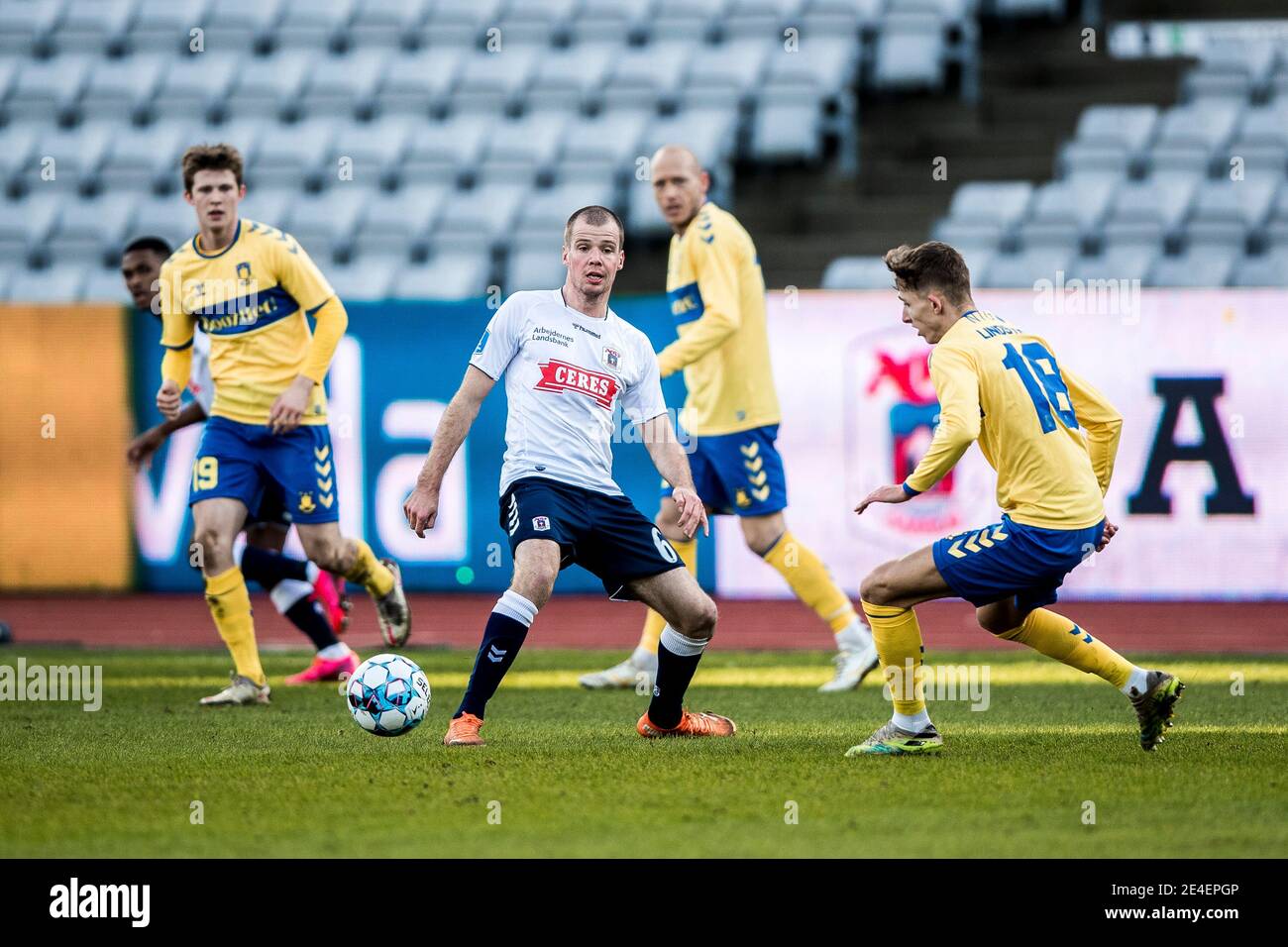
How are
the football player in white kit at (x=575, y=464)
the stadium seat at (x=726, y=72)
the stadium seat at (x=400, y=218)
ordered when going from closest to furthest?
the football player in white kit at (x=575, y=464) → the stadium seat at (x=400, y=218) → the stadium seat at (x=726, y=72)

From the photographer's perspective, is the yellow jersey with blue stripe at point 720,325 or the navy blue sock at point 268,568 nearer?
the yellow jersey with blue stripe at point 720,325

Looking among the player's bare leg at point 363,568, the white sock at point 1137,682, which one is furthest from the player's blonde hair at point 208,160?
the white sock at point 1137,682

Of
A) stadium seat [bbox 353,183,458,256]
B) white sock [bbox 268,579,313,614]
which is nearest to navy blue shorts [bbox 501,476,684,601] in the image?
white sock [bbox 268,579,313,614]

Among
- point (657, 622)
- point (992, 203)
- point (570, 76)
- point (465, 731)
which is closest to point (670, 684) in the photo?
point (465, 731)

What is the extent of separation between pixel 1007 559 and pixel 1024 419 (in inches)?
18.6

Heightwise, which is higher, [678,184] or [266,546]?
[678,184]

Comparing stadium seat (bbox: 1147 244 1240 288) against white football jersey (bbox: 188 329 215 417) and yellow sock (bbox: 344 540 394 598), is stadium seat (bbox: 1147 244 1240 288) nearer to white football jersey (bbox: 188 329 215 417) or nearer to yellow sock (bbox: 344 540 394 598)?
yellow sock (bbox: 344 540 394 598)

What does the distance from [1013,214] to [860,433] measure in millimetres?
3308

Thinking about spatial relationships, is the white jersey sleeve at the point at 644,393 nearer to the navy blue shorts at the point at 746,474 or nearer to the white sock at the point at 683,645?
the white sock at the point at 683,645

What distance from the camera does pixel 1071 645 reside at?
18.9 feet

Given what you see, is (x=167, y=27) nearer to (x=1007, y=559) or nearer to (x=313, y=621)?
(x=313, y=621)

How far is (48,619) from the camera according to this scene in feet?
37.3

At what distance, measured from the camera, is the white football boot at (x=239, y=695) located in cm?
722
